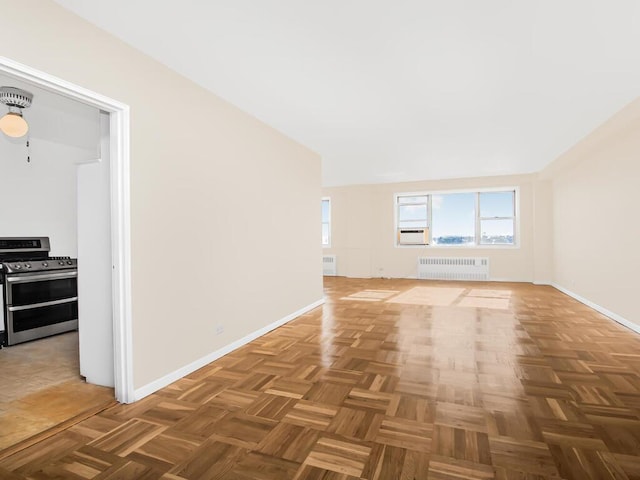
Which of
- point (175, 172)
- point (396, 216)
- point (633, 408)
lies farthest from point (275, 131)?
point (396, 216)

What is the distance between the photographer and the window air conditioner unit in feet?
30.0

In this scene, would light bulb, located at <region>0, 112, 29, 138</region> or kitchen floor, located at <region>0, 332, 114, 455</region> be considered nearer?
kitchen floor, located at <region>0, 332, 114, 455</region>

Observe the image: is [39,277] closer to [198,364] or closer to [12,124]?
[12,124]

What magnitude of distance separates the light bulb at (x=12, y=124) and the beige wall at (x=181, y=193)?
1592mm

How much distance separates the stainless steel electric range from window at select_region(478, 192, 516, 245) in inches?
329

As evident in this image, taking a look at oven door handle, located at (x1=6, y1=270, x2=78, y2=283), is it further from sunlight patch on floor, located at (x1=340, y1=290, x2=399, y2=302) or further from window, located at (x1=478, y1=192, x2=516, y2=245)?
window, located at (x1=478, y1=192, x2=516, y2=245)

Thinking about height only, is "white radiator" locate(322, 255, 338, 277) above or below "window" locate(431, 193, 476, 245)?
below

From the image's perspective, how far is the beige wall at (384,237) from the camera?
27.3 ft

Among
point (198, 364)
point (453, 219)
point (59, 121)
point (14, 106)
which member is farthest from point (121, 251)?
point (453, 219)

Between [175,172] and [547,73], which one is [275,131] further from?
[547,73]

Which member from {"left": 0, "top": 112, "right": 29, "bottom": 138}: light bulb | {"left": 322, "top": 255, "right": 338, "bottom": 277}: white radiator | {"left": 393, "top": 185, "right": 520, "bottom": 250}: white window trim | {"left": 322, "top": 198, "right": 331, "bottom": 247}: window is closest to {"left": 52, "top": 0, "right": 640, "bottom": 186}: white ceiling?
{"left": 0, "top": 112, "right": 29, "bottom": 138}: light bulb

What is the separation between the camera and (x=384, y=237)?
9383mm

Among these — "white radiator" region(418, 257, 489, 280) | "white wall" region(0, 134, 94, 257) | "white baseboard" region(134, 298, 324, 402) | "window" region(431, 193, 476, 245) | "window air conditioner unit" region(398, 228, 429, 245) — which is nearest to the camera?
"white baseboard" region(134, 298, 324, 402)

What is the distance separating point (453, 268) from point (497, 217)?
64.7 inches
